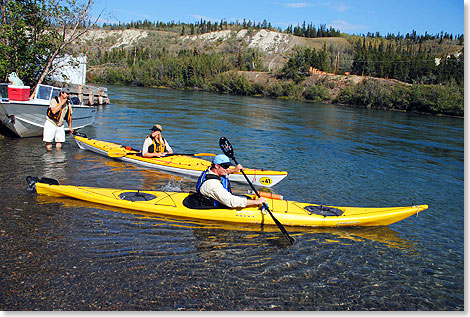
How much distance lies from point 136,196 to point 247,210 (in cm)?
224

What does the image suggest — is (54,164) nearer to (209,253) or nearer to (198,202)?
(198,202)

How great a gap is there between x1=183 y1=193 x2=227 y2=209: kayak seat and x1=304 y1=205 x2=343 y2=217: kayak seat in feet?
5.78

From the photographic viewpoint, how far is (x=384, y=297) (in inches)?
197

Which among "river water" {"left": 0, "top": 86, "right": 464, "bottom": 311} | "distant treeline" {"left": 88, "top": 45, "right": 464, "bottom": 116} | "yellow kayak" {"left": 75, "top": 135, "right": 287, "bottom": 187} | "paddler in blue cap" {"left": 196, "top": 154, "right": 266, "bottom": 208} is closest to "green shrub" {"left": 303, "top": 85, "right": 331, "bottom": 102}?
"distant treeline" {"left": 88, "top": 45, "right": 464, "bottom": 116}

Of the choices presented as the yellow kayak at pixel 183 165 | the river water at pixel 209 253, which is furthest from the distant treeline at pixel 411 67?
→ the river water at pixel 209 253

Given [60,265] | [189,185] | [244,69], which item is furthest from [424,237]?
[244,69]

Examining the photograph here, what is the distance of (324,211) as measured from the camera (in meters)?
7.27

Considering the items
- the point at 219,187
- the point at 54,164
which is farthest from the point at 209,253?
the point at 54,164

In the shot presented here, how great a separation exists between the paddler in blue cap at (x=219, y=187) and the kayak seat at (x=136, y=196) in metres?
1.18

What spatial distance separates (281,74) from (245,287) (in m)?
61.8

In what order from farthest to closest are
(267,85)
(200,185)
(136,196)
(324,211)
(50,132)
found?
(267,85)
(50,132)
(136,196)
(324,211)
(200,185)

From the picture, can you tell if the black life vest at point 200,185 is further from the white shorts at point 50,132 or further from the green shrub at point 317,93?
the green shrub at point 317,93

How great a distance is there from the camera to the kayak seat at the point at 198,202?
6984mm

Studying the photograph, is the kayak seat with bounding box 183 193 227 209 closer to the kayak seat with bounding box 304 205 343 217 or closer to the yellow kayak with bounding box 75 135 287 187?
the kayak seat with bounding box 304 205 343 217
